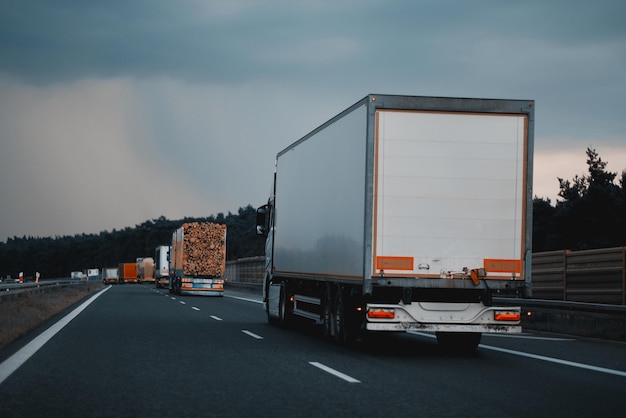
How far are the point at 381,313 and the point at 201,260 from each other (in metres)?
33.1

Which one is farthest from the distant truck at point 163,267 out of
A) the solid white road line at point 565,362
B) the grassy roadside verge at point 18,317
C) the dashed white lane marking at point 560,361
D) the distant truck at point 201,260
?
the solid white road line at point 565,362

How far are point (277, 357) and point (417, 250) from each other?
106 inches

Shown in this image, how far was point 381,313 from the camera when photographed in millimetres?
13281

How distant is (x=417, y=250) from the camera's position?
524 inches

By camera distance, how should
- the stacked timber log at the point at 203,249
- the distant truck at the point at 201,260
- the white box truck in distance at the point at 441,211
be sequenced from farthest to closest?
the stacked timber log at the point at 203,249, the distant truck at the point at 201,260, the white box truck in distance at the point at 441,211

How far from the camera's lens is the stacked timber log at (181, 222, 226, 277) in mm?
45438

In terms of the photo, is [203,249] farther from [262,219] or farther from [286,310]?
[286,310]

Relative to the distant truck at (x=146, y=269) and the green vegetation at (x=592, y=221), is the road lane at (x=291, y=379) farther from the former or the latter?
the distant truck at (x=146, y=269)

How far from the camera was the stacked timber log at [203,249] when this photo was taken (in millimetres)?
45438

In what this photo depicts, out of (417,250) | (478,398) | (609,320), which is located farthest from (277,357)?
(609,320)

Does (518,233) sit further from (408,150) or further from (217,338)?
(217,338)

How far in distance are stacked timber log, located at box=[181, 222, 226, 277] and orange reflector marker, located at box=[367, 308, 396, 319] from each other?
107ft

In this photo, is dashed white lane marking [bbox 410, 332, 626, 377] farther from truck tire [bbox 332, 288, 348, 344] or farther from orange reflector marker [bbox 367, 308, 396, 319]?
truck tire [bbox 332, 288, 348, 344]

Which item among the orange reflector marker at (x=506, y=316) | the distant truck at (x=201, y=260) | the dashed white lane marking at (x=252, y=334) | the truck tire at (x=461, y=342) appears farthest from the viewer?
the distant truck at (x=201, y=260)
